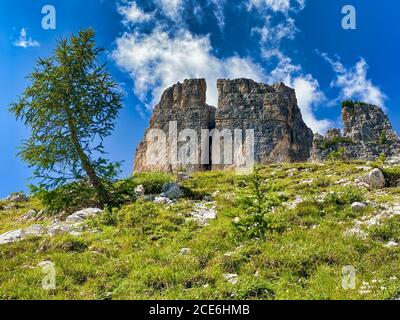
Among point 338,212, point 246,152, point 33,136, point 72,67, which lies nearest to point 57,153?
point 33,136

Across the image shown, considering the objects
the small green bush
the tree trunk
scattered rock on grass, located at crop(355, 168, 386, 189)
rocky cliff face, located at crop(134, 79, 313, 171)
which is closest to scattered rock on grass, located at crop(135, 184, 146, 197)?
the tree trunk

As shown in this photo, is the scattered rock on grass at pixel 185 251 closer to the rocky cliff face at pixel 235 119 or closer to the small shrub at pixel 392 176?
the small shrub at pixel 392 176

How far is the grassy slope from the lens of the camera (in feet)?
28.6

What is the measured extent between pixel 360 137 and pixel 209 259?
61479mm

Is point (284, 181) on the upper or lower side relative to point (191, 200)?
upper

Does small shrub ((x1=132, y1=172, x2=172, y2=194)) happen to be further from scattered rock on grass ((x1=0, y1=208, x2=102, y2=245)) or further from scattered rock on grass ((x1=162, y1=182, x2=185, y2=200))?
scattered rock on grass ((x1=0, y1=208, x2=102, y2=245))

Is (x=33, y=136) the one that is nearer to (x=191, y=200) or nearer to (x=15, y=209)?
(x=15, y=209)

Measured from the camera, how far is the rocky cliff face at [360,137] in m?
62.5

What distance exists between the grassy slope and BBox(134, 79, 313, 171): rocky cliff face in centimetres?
5487

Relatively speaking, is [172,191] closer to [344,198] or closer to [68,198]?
[68,198]

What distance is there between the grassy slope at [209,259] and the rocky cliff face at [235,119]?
54.9 metres

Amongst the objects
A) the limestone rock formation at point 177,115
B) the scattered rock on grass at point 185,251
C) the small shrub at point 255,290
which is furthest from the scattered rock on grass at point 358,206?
the limestone rock formation at point 177,115

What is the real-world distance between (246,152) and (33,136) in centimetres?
5312

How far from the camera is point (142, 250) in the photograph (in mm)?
→ 11859
